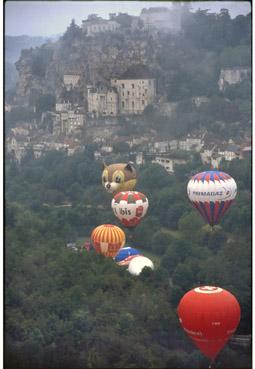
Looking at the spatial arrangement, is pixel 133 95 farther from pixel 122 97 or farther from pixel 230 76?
pixel 230 76

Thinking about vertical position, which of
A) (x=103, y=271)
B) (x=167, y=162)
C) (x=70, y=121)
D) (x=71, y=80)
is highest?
(x=71, y=80)

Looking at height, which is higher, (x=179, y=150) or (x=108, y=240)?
(x=179, y=150)

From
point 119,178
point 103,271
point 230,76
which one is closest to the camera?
point 103,271

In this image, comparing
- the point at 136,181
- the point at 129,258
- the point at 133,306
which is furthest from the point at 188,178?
the point at 133,306

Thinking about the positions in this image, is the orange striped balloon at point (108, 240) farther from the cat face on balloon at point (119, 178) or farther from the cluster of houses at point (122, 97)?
the cluster of houses at point (122, 97)

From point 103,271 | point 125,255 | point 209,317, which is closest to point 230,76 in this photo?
point 125,255

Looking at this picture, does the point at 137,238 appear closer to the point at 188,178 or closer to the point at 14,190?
the point at 188,178

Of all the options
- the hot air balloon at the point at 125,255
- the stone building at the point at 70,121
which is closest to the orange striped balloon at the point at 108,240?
the hot air balloon at the point at 125,255
